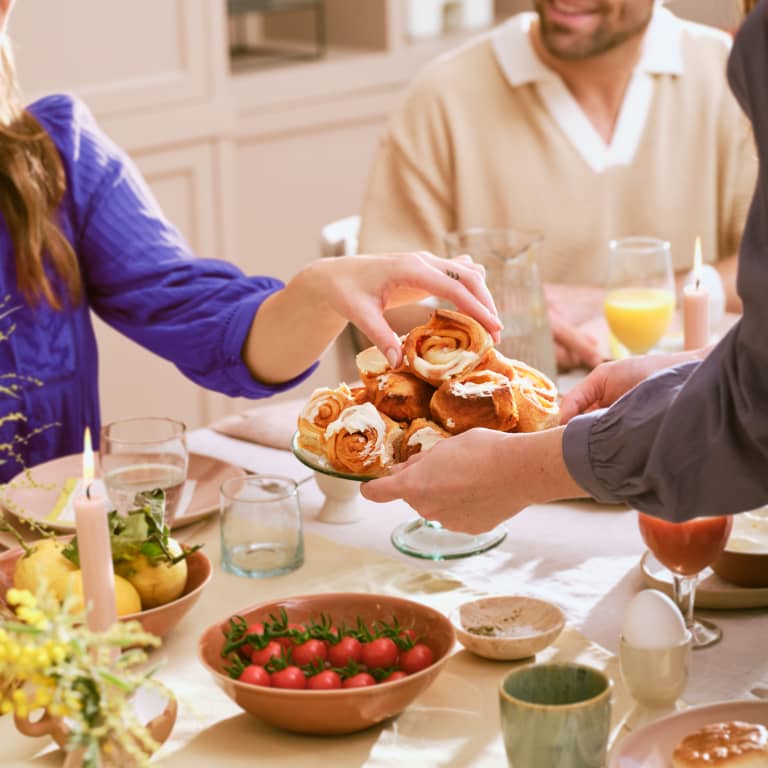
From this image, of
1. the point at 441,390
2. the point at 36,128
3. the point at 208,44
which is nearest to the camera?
the point at 441,390

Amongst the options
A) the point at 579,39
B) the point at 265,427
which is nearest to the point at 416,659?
the point at 265,427

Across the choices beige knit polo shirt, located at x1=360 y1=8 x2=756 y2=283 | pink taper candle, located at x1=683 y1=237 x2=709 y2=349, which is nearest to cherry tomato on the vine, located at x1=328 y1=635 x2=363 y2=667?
pink taper candle, located at x1=683 y1=237 x2=709 y2=349

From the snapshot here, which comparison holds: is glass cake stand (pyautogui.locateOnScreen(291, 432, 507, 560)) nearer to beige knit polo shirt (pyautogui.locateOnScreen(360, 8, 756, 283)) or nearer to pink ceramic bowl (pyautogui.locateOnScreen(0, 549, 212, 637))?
pink ceramic bowl (pyautogui.locateOnScreen(0, 549, 212, 637))

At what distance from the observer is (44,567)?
3.84 feet

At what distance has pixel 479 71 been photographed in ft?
8.45

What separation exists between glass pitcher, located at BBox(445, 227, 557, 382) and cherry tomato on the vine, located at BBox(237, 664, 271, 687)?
2.32 feet

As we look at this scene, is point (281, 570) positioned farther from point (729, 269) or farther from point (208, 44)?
point (208, 44)

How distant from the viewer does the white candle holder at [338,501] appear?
1.51m

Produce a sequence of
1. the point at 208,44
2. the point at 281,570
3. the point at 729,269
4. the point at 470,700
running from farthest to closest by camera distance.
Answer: the point at 208,44 < the point at 729,269 < the point at 281,570 < the point at 470,700

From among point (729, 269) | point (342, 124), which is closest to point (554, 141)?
point (729, 269)

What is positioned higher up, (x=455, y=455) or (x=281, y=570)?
(x=455, y=455)

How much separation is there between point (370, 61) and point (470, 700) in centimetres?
288

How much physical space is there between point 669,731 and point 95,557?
1.43 ft

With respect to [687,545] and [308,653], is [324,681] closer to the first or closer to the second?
[308,653]
